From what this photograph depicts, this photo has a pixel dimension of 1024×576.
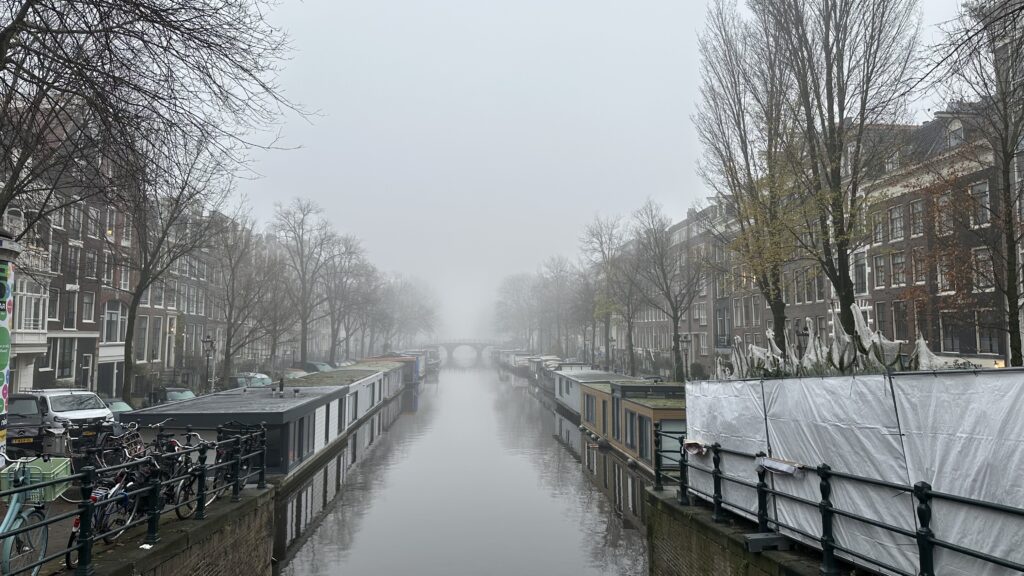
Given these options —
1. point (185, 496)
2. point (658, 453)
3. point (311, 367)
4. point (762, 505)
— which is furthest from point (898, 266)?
point (311, 367)

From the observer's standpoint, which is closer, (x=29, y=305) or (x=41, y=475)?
(x=41, y=475)

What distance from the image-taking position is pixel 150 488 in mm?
7133

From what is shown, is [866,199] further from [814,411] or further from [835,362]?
[814,411]

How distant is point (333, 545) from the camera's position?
15.1 metres

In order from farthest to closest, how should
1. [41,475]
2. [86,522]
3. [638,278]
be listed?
[638,278], [41,475], [86,522]

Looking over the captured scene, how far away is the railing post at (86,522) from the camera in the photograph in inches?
220

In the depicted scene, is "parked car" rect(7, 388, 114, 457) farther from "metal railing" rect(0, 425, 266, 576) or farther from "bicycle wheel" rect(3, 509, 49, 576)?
"bicycle wheel" rect(3, 509, 49, 576)

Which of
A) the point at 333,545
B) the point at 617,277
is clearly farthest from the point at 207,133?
the point at 617,277

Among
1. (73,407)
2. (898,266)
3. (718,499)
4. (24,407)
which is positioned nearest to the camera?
(718,499)

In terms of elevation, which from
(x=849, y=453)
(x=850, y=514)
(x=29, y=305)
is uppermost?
(x=29, y=305)

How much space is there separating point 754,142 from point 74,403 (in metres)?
21.5

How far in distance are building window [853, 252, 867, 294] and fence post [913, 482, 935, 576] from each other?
31423 mm

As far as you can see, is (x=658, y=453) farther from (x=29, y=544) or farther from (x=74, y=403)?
(x=74, y=403)

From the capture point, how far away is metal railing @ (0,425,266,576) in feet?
18.2
